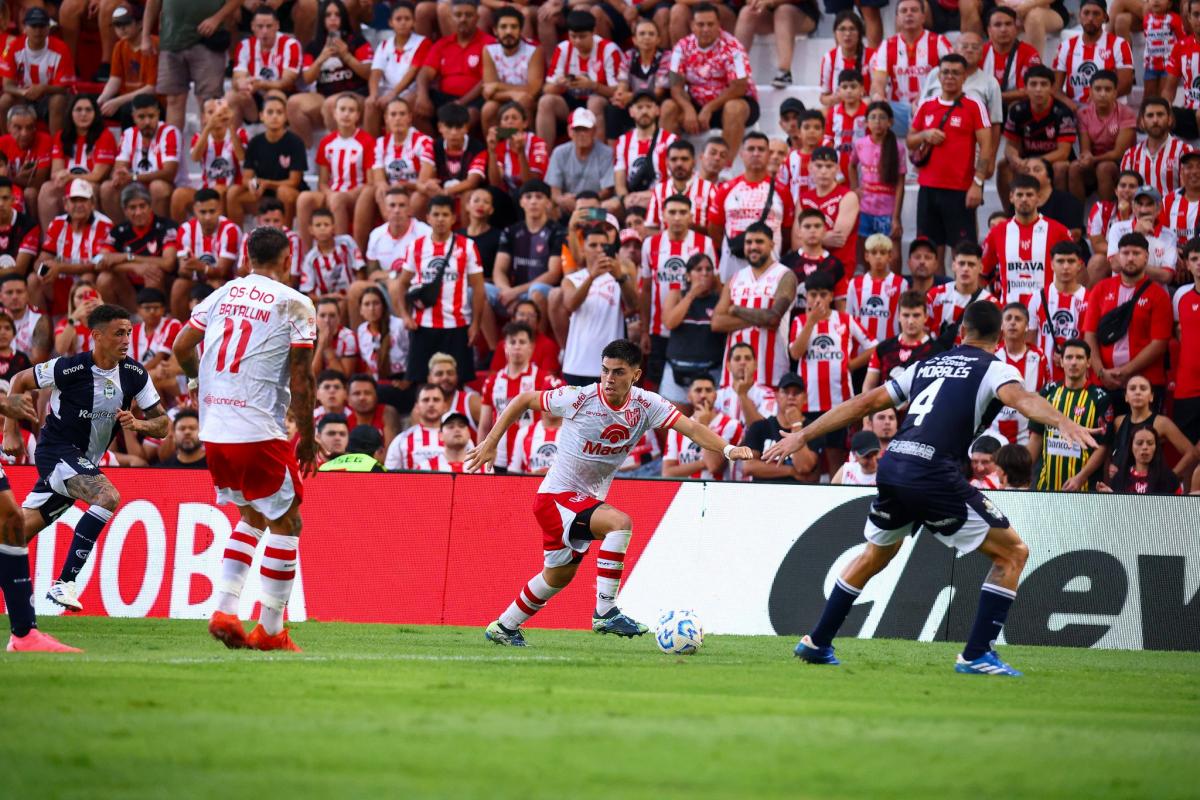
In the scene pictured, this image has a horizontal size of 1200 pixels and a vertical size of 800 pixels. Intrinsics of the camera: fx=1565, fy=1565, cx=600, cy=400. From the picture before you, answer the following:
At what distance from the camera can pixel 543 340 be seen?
18.7m

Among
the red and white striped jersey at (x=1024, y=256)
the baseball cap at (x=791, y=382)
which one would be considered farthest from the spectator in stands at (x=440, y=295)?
the red and white striped jersey at (x=1024, y=256)

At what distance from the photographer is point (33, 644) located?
10.0m

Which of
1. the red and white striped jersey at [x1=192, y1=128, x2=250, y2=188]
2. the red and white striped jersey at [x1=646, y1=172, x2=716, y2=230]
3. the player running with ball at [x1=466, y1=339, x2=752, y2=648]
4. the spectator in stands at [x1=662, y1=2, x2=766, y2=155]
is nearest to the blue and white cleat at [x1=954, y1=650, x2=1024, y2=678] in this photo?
the player running with ball at [x1=466, y1=339, x2=752, y2=648]

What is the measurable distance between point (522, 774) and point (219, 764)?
3.56ft

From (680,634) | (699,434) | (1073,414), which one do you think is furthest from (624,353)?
(1073,414)

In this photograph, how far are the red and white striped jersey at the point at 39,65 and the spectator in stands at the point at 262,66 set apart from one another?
118 inches

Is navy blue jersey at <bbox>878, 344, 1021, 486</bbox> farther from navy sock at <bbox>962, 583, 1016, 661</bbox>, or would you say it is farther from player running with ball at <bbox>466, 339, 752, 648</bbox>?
player running with ball at <bbox>466, 339, 752, 648</bbox>

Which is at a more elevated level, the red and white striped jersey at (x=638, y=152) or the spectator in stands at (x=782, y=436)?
the red and white striped jersey at (x=638, y=152)

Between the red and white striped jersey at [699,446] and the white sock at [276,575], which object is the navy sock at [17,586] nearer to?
the white sock at [276,575]

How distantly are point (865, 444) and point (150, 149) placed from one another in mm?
12248

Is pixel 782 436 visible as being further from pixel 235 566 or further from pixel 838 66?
pixel 235 566

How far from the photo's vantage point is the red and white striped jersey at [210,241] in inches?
824

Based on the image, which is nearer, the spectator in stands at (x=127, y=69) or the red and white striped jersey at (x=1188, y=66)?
the red and white striped jersey at (x=1188, y=66)

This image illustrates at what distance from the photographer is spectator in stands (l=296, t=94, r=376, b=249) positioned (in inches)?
826
